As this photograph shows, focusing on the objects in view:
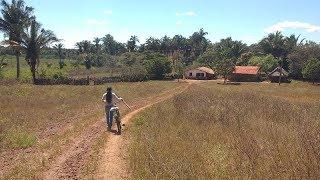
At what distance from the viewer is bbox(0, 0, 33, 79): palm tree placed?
177 ft

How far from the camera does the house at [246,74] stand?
250 ft

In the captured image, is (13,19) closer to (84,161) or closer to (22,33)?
(22,33)

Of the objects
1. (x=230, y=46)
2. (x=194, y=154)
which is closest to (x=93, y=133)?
(x=194, y=154)

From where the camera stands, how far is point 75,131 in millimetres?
16609

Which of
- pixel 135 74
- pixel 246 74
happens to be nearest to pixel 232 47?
pixel 246 74

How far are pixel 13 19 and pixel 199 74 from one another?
39.1m

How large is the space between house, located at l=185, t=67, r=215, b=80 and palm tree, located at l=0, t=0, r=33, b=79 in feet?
119

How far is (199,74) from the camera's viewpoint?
261 feet

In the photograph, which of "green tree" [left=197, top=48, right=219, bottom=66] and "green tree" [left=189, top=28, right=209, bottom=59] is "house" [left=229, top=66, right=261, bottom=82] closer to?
"green tree" [left=197, top=48, right=219, bottom=66]

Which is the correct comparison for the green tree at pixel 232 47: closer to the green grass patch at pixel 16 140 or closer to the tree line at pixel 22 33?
the tree line at pixel 22 33

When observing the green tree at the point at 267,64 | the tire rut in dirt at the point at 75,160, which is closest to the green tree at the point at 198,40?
the green tree at the point at 267,64

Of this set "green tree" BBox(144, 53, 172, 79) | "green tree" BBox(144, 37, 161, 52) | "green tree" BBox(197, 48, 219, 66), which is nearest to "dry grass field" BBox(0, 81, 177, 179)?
"green tree" BBox(144, 53, 172, 79)

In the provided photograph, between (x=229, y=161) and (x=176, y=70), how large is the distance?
72.4m

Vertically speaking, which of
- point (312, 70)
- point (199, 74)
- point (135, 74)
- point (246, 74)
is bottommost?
point (199, 74)
